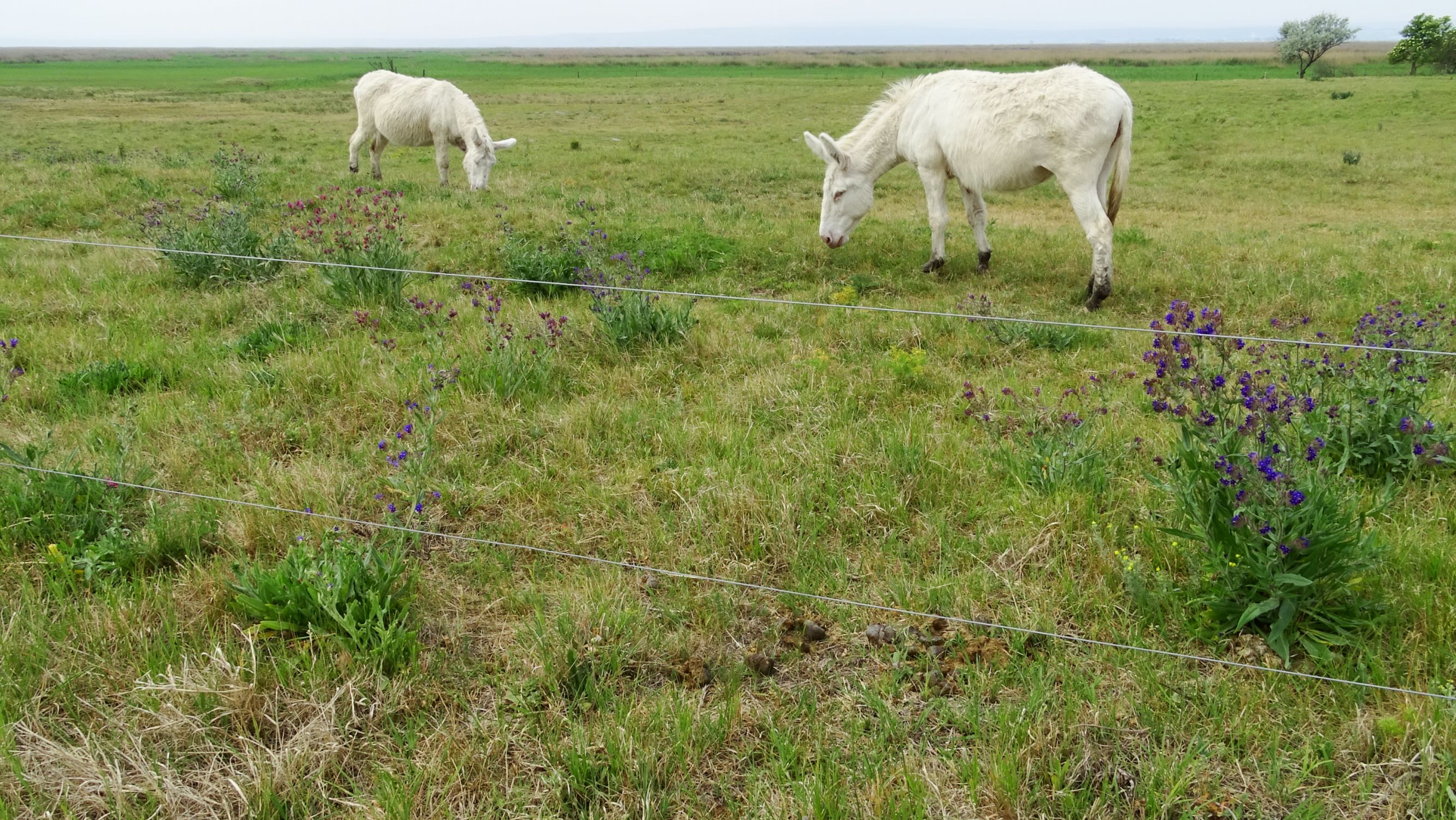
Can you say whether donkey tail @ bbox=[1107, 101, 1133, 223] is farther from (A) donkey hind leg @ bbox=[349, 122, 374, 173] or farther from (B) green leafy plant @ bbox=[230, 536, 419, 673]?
(A) donkey hind leg @ bbox=[349, 122, 374, 173]

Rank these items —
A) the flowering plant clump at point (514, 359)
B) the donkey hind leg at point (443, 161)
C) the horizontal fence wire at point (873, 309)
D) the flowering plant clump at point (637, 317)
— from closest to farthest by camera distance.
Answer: the horizontal fence wire at point (873, 309) < the flowering plant clump at point (514, 359) < the flowering plant clump at point (637, 317) < the donkey hind leg at point (443, 161)

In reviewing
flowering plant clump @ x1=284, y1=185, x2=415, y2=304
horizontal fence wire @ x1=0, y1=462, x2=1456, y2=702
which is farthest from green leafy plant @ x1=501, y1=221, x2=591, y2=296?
horizontal fence wire @ x1=0, y1=462, x2=1456, y2=702

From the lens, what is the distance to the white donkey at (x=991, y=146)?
7.74m

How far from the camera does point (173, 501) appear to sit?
3.80 metres

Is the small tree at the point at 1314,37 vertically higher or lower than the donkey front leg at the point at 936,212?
higher

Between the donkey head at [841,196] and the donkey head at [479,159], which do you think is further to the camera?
the donkey head at [479,159]

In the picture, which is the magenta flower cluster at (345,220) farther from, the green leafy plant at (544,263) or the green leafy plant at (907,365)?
the green leafy plant at (907,365)

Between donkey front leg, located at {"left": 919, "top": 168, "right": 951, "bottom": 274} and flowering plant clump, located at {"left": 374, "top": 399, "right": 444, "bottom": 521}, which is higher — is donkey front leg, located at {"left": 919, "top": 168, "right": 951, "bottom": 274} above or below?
above

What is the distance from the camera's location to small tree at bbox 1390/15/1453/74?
2277 inches

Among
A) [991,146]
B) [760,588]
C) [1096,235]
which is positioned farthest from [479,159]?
[760,588]

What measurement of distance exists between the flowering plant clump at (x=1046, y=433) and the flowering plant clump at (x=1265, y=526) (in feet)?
2.22

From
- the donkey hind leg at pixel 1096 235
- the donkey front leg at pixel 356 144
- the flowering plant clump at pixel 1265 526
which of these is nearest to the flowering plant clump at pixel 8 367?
the flowering plant clump at pixel 1265 526

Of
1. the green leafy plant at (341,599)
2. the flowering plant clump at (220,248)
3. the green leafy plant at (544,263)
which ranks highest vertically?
the flowering plant clump at (220,248)

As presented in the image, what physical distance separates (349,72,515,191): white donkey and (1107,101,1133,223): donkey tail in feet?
32.8
